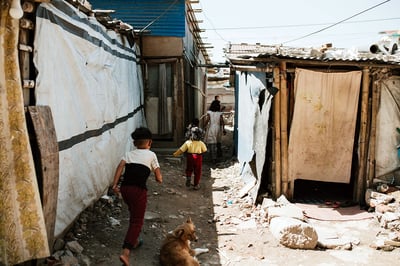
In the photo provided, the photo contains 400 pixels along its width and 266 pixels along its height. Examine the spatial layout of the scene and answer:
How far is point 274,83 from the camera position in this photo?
667 cm

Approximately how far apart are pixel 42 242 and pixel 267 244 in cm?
325

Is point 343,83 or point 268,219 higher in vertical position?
point 343,83

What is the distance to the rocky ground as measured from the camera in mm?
4492

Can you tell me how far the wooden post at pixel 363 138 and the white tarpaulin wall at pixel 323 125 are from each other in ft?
0.41

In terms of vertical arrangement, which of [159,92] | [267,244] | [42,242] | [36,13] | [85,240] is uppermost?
[36,13]

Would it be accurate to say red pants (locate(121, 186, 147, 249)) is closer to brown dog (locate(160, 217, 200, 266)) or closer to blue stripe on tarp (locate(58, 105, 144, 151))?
brown dog (locate(160, 217, 200, 266))

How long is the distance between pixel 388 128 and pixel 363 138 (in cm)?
53

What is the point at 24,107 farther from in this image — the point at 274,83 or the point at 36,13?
the point at 274,83

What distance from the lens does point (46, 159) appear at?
11.2 feet

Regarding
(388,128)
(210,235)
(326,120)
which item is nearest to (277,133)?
(326,120)

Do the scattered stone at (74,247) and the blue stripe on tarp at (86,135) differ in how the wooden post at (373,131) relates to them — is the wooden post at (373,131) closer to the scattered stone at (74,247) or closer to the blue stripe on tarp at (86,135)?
the blue stripe on tarp at (86,135)

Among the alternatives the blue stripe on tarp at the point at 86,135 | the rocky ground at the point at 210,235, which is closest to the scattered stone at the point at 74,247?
the rocky ground at the point at 210,235

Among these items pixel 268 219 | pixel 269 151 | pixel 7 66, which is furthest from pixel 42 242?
pixel 269 151

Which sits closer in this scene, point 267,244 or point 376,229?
point 267,244
